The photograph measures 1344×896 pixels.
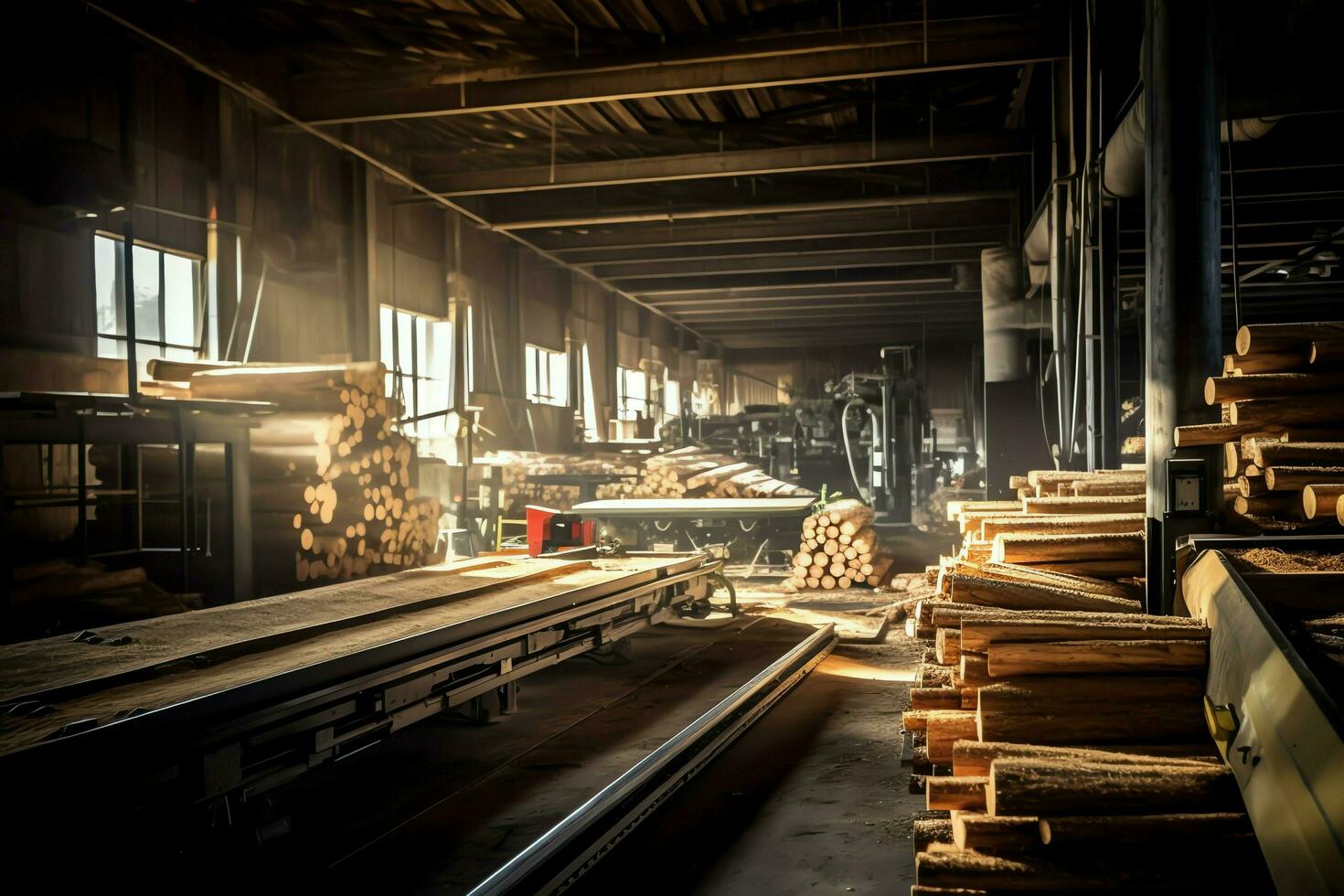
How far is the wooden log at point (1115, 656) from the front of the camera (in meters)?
2.76

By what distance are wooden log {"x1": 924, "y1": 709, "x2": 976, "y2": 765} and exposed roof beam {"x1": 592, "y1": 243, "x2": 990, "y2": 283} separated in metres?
14.4

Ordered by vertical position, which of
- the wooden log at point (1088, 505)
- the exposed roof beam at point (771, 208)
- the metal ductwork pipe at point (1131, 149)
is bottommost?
the wooden log at point (1088, 505)

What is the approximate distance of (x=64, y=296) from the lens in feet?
25.5

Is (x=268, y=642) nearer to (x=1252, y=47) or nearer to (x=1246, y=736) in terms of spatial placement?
(x=1246, y=736)

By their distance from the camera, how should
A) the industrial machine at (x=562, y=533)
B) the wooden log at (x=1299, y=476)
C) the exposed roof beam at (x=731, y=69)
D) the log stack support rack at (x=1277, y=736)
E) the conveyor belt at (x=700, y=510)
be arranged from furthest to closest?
1. the conveyor belt at (x=700, y=510)
2. the exposed roof beam at (x=731, y=69)
3. the industrial machine at (x=562, y=533)
4. the wooden log at (x=1299, y=476)
5. the log stack support rack at (x=1277, y=736)

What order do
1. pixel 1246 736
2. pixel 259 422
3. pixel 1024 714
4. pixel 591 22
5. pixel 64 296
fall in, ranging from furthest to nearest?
1. pixel 591 22
2. pixel 64 296
3. pixel 259 422
4. pixel 1024 714
5. pixel 1246 736

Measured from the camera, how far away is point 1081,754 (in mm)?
2586

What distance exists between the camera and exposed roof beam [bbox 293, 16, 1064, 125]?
8.62 m

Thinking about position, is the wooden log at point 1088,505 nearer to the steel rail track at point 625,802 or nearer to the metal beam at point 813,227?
the steel rail track at point 625,802

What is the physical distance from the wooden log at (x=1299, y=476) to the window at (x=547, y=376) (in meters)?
13.8

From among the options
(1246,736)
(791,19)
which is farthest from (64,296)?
(1246,736)

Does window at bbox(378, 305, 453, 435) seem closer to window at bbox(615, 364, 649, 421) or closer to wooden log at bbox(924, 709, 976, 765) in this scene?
window at bbox(615, 364, 649, 421)

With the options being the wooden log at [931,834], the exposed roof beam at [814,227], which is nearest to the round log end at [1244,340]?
the wooden log at [931,834]

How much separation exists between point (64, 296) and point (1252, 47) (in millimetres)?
8508
